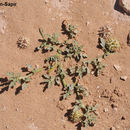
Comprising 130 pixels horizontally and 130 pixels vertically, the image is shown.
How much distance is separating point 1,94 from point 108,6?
2.90 m

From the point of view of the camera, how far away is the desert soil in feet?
15.1

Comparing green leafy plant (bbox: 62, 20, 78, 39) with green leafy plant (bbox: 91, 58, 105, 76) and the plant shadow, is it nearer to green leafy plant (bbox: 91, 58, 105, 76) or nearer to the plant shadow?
green leafy plant (bbox: 91, 58, 105, 76)

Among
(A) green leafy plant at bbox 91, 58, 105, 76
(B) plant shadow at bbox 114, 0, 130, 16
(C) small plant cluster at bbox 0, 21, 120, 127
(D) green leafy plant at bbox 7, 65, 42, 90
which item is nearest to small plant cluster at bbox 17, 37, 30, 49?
(C) small plant cluster at bbox 0, 21, 120, 127

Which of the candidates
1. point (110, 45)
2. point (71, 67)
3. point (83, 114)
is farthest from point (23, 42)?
point (83, 114)

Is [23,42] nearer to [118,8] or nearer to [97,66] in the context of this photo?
[97,66]

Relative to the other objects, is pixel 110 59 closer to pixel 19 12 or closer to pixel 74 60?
pixel 74 60

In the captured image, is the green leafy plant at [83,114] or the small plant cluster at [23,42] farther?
the small plant cluster at [23,42]

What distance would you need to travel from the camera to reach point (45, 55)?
189 inches

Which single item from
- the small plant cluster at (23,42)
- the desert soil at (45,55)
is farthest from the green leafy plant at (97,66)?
the small plant cluster at (23,42)

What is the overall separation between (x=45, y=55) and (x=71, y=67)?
2.01ft

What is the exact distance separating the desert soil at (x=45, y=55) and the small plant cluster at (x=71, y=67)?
0.41 ft

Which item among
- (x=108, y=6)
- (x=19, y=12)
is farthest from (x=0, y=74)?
(x=108, y=6)

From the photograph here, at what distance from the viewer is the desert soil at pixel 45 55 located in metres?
4.60

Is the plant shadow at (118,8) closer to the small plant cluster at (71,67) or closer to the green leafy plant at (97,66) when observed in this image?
the small plant cluster at (71,67)
